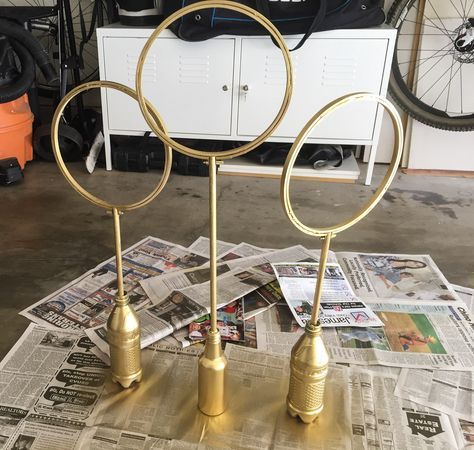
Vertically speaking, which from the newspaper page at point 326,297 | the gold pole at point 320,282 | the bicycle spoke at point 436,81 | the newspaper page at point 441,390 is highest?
the bicycle spoke at point 436,81

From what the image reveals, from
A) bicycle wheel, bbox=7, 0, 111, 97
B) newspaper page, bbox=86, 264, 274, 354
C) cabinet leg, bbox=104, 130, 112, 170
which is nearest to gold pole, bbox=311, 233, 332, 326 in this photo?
newspaper page, bbox=86, 264, 274, 354

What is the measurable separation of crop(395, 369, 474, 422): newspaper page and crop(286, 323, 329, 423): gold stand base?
0.65 feet

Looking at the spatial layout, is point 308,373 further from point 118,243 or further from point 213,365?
point 118,243

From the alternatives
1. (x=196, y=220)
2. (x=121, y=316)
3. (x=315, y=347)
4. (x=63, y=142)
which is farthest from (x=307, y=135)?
(x=63, y=142)

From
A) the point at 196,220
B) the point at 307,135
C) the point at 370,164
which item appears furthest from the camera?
the point at 370,164

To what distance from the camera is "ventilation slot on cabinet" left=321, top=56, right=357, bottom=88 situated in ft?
6.02

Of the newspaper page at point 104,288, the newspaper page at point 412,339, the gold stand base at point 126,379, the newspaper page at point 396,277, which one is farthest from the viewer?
the newspaper page at point 396,277

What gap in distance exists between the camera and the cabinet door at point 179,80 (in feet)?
6.09

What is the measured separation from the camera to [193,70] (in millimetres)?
1886

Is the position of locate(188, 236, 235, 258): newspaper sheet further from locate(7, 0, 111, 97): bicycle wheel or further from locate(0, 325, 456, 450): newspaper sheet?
locate(7, 0, 111, 97): bicycle wheel

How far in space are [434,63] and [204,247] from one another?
4.66 feet

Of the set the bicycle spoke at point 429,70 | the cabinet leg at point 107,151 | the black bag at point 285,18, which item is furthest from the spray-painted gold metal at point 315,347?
the bicycle spoke at point 429,70

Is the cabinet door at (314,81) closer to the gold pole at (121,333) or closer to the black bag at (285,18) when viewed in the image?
the black bag at (285,18)

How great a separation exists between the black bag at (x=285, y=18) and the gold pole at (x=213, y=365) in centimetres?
122
